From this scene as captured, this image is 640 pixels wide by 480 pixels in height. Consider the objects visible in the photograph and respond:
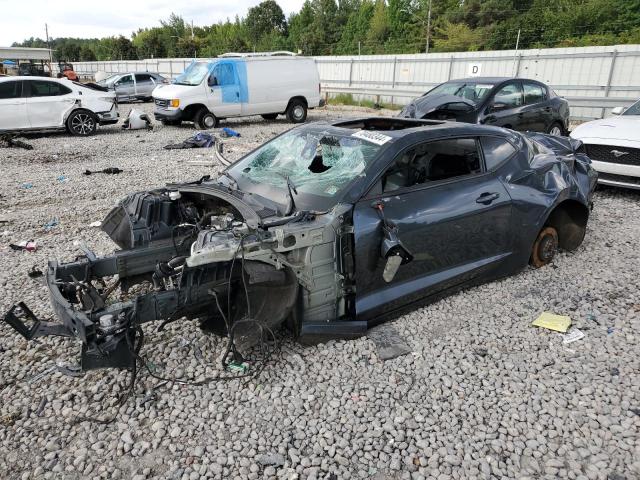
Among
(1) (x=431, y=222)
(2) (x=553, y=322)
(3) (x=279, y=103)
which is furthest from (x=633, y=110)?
(3) (x=279, y=103)

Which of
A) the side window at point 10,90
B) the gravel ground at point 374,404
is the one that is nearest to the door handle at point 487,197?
the gravel ground at point 374,404

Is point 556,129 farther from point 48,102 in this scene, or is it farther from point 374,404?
point 48,102

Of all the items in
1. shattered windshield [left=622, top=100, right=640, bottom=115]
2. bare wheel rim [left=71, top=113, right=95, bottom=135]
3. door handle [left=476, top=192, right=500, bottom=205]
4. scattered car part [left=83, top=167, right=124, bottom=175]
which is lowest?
scattered car part [left=83, top=167, right=124, bottom=175]

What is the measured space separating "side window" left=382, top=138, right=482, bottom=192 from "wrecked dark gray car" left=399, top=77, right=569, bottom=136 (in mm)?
5562

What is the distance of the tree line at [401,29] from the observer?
3316 centimetres

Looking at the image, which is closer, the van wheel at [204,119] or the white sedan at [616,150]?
the white sedan at [616,150]

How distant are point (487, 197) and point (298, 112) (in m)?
12.7

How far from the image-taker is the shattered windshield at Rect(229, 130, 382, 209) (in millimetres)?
3512

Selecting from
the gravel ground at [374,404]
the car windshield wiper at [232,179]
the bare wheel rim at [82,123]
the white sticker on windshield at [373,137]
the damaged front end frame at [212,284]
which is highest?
the white sticker on windshield at [373,137]

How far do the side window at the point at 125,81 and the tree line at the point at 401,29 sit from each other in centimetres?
1531

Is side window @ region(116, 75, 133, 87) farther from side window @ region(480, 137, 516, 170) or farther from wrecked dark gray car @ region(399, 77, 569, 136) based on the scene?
side window @ region(480, 137, 516, 170)

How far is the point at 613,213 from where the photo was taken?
6.51 metres

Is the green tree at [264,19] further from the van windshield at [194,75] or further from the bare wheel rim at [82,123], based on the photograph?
the bare wheel rim at [82,123]

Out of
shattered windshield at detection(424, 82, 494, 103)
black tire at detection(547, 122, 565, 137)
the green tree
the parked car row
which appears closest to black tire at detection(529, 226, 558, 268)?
the parked car row
